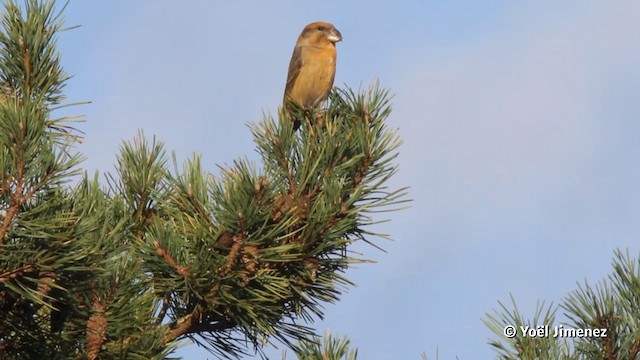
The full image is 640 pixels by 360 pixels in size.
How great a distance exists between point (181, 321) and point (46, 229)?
618 mm

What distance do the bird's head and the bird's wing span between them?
19 centimetres

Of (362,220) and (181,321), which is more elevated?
(362,220)

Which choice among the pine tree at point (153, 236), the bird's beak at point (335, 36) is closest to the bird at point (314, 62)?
the bird's beak at point (335, 36)

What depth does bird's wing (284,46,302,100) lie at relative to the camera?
939 cm

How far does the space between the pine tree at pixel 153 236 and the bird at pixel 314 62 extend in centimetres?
538

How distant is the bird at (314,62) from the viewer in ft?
29.7

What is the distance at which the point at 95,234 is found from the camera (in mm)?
3010

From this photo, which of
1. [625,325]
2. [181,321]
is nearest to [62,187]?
[181,321]

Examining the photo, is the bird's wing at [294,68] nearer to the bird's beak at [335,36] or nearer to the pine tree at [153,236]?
the bird's beak at [335,36]

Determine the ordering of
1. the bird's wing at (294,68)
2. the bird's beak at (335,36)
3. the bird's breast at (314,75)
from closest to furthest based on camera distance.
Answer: the bird's breast at (314,75) → the bird's beak at (335,36) → the bird's wing at (294,68)

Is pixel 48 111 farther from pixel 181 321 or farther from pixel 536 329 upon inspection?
pixel 536 329

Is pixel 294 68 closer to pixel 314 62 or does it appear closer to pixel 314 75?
pixel 314 62

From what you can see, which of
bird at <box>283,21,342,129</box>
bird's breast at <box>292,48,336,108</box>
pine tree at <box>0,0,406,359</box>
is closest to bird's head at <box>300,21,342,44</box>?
bird at <box>283,21,342,129</box>

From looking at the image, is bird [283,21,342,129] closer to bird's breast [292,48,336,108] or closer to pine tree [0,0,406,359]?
bird's breast [292,48,336,108]
